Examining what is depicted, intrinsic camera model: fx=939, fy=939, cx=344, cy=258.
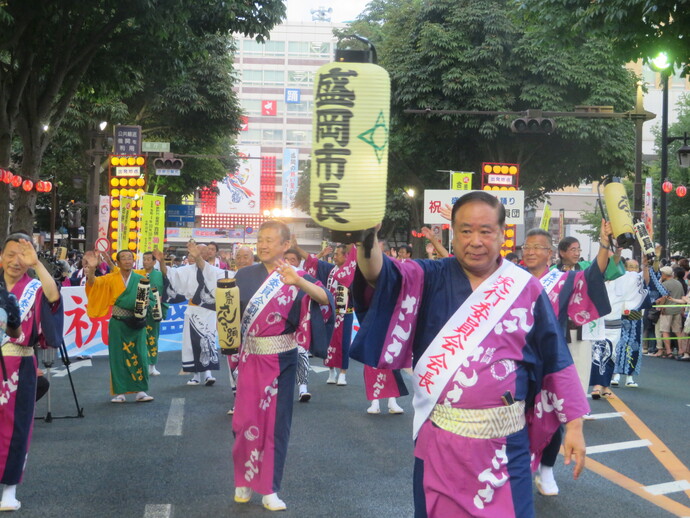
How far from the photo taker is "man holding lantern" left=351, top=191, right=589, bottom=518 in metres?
3.51

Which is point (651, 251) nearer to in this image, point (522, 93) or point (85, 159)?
point (522, 93)

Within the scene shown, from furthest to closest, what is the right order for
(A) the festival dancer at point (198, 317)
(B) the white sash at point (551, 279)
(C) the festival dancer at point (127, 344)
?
(A) the festival dancer at point (198, 317)
(C) the festival dancer at point (127, 344)
(B) the white sash at point (551, 279)

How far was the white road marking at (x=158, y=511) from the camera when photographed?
5.76m

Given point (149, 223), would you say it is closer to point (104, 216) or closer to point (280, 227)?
point (104, 216)

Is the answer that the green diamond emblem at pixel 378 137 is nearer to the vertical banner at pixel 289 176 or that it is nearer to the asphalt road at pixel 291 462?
the asphalt road at pixel 291 462

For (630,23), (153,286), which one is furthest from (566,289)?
(153,286)

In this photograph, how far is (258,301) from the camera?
21.1 ft

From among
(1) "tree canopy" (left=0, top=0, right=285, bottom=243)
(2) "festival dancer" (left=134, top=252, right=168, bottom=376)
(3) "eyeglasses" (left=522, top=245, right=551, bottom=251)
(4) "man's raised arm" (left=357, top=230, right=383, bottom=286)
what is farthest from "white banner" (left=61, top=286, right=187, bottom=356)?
Result: (4) "man's raised arm" (left=357, top=230, right=383, bottom=286)

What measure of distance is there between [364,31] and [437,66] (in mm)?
12022

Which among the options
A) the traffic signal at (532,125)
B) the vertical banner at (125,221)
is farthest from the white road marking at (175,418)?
the vertical banner at (125,221)

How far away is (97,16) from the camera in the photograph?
46.6 feet

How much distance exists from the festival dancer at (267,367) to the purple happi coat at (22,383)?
1.31 m

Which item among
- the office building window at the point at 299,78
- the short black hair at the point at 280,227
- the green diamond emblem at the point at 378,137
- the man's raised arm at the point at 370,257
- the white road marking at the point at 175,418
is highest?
the office building window at the point at 299,78

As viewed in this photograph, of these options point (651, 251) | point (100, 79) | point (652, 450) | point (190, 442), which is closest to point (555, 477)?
point (652, 450)
